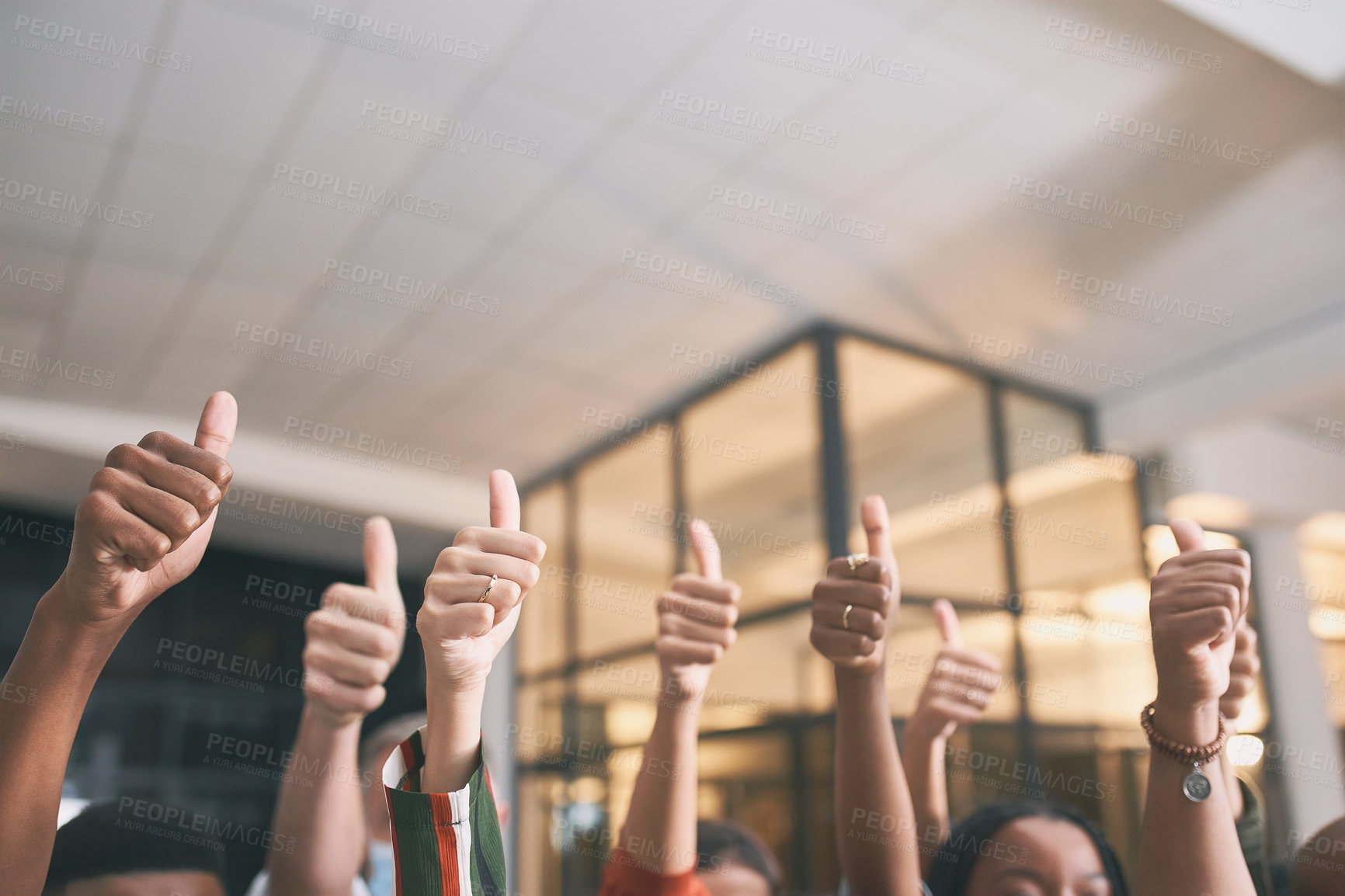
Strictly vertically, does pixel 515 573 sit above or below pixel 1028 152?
below

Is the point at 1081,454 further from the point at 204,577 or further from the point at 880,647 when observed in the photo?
the point at 204,577

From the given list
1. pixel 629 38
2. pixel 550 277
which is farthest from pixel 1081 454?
pixel 629 38

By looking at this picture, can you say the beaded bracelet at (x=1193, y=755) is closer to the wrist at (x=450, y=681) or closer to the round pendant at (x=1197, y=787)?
the round pendant at (x=1197, y=787)

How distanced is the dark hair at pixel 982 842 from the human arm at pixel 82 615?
114cm

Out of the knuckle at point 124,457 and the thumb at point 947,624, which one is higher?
the knuckle at point 124,457

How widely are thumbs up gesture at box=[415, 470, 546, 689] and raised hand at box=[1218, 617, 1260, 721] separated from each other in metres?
0.98

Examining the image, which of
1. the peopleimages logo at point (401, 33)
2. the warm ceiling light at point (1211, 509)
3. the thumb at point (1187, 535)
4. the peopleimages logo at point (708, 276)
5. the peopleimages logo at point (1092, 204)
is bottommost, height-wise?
the thumb at point (1187, 535)

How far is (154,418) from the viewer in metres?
5.27

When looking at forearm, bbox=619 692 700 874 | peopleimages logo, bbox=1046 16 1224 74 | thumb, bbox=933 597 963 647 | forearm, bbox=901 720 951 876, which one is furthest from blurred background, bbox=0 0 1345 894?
forearm, bbox=619 692 700 874

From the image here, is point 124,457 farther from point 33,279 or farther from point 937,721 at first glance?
point 33,279

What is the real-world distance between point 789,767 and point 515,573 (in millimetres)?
3606

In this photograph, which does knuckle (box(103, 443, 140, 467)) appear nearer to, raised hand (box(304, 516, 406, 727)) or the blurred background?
raised hand (box(304, 516, 406, 727))

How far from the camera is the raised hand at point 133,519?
799 millimetres

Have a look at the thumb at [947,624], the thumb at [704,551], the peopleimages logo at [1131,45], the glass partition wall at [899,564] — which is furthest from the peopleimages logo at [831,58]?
the thumb at [704,551]
